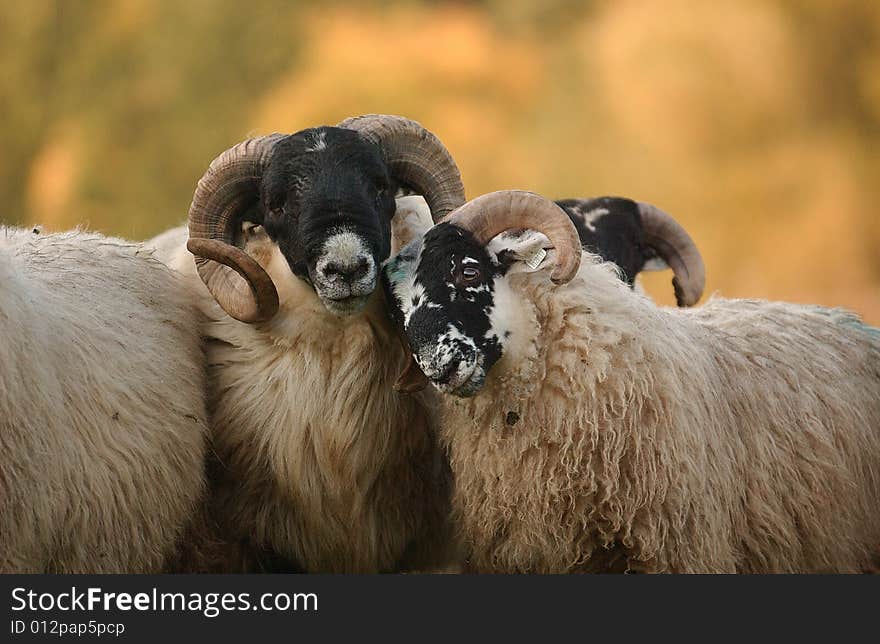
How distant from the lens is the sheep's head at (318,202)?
14.6 feet

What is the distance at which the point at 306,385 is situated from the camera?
15.8 ft

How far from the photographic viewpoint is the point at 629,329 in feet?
14.5

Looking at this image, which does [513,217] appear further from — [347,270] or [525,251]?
[347,270]

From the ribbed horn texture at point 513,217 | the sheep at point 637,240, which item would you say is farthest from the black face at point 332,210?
the sheep at point 637,240

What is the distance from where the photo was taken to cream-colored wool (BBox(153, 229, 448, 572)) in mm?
4812

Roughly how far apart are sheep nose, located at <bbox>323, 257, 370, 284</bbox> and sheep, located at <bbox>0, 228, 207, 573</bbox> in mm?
918

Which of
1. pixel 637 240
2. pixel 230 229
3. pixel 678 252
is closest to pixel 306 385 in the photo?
pixel 230 229

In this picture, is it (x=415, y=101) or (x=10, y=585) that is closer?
(x=10, y=585)

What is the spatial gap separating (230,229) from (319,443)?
3.25 feet

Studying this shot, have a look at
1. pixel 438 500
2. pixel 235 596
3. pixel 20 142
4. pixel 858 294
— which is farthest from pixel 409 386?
pixel 20 142

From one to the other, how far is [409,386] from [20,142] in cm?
1627

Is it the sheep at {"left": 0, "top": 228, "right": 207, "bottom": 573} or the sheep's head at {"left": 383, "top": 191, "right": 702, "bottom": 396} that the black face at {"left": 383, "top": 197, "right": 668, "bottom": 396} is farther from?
the sheep at {"left": 0, "top": 228, "right": 207, "bottom": 573}

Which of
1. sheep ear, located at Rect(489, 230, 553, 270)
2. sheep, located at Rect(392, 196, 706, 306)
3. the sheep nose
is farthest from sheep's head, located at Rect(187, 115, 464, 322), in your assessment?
sheep, located at Rect(392, 196, 706, 306)

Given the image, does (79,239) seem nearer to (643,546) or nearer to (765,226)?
(643,546)
